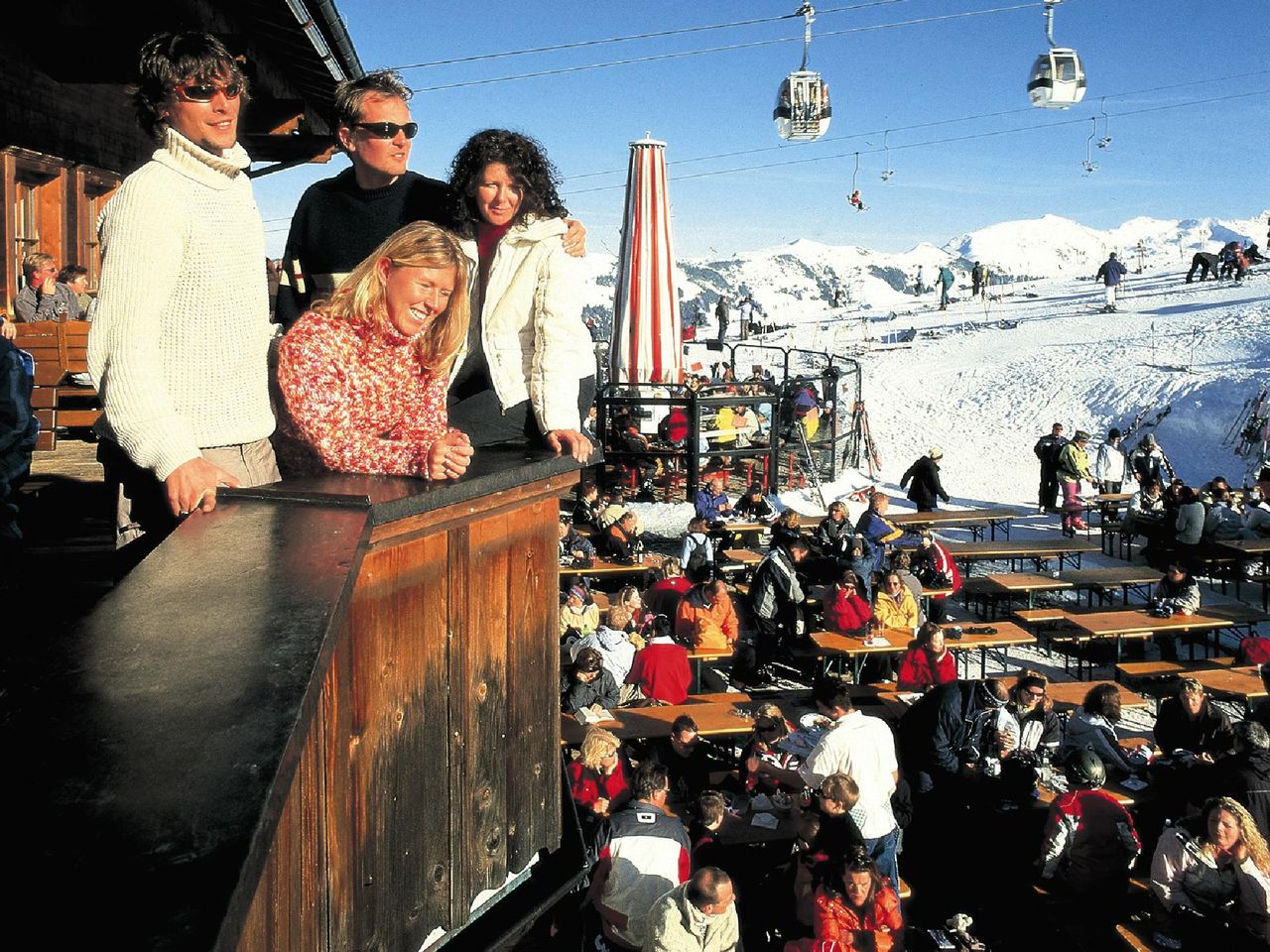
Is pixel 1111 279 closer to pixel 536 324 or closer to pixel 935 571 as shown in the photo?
pixel 935 571

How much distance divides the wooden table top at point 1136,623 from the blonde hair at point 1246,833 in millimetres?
4305

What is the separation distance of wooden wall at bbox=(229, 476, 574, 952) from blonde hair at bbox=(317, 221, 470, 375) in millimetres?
404

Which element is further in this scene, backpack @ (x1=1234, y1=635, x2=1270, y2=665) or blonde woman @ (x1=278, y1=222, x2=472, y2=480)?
backpack @ (x1=1234, y1=635, x2=1270, y2=665)

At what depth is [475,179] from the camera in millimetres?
3111

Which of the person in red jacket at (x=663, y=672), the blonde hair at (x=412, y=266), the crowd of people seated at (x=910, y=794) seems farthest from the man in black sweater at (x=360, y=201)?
the person in red jacket at (x=663, y=672)

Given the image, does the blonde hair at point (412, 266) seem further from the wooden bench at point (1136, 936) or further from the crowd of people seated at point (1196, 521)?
the crowd of people seated at point (1196, 521)

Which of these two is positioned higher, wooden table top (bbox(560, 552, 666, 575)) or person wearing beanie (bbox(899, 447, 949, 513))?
person wearing beanie (bbox(899, 447, 949, 513))

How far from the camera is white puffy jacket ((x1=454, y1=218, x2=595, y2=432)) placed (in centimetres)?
293

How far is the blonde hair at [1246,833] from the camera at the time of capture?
5.78m

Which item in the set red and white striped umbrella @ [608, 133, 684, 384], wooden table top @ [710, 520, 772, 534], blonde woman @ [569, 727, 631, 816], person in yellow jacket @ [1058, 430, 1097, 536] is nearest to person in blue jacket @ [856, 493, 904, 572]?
wooden table top @ [710, 520, 772, 534]

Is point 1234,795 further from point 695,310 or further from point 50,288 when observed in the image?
point 695,310

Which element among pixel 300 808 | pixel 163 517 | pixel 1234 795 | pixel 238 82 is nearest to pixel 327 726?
pixel 300 808

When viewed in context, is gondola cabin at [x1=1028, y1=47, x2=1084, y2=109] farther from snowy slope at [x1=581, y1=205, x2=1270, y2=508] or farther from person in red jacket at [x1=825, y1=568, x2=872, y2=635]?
person in red jacket at [x1=825, y1=568, x2=872, y2=635]

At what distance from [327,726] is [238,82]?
4.28 ft
